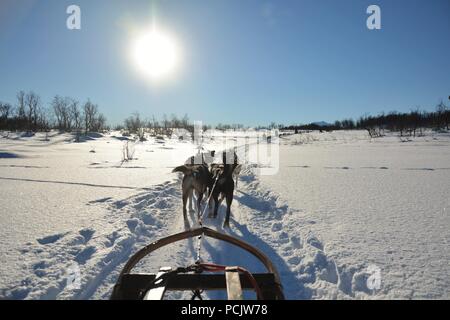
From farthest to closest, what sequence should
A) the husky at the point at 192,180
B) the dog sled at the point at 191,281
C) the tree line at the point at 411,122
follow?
1. the tree line at the point at 411,122
2. the husky at the point at 192,180
3. the dog sled at the point at 191,281

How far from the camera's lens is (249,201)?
6.49m

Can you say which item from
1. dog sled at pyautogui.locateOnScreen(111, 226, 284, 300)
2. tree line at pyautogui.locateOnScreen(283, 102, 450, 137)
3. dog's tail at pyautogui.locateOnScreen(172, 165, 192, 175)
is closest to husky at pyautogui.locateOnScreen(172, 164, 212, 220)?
dog's tail at pyautogui.locateOnScreen(172, 165, 192, 175)

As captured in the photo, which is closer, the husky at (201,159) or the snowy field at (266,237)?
the snowy field at (266,237)

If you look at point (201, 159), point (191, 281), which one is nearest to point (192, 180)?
point (201, 159)

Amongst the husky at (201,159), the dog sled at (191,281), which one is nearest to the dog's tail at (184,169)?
the husky at (201,159)

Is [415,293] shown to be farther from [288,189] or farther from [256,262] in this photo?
[288,189]

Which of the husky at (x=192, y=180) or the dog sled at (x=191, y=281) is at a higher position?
the husky at (x=192, y=180)

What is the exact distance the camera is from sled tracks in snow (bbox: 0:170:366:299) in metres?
2.58

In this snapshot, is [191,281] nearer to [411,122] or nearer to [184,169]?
[184,169]

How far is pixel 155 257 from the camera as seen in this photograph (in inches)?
131

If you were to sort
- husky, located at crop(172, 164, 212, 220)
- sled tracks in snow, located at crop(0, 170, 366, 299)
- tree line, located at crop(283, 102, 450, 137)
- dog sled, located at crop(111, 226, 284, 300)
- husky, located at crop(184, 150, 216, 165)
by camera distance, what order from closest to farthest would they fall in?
dog sled, located at crop(111, 226, 284, 300), sled tracks in snow, located at crop(0, 170, 366, 299), husky, located at crop(172, 164, 212, 220), husky, located at crop(184, 150, 216, 165), tree line, located at crop(283, 102, 450, 137)

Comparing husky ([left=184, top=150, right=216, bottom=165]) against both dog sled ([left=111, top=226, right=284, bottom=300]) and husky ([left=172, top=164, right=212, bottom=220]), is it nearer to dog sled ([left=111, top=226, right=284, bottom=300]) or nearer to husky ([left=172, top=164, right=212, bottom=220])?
husky ([left=172, top=164, right=212, bottom=220])

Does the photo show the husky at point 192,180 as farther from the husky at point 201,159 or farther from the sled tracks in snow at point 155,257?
the husky at point 201,159

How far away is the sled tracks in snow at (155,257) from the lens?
2580 mm
